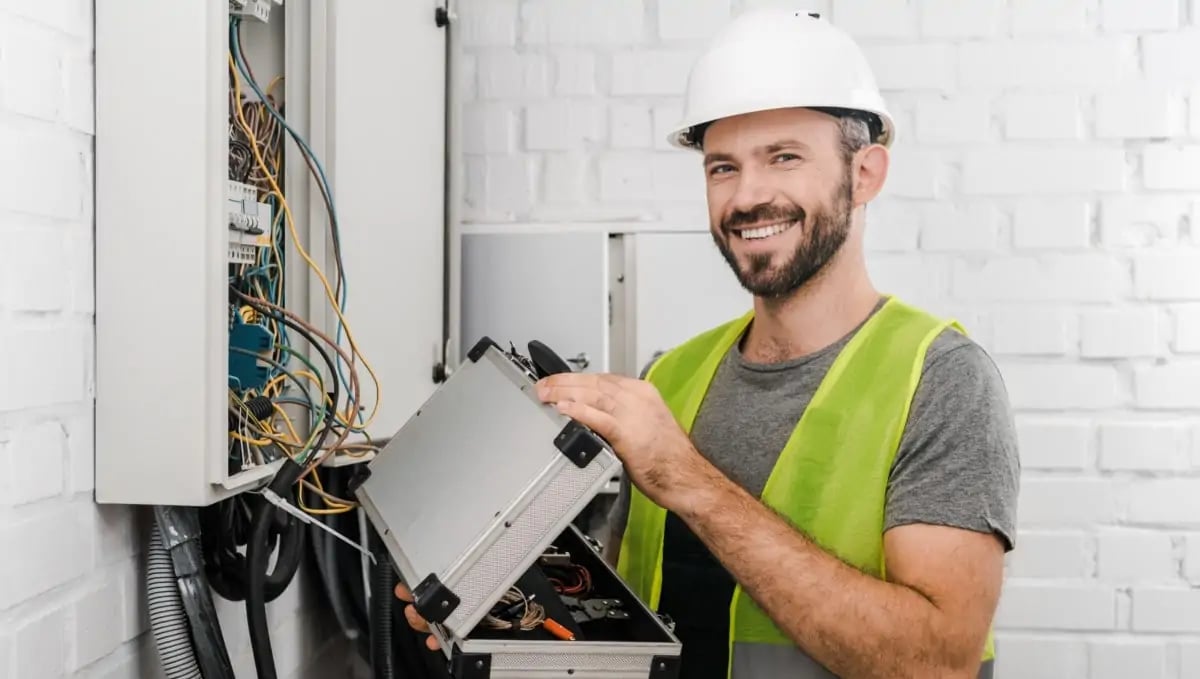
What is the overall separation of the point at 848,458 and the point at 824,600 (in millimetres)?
184

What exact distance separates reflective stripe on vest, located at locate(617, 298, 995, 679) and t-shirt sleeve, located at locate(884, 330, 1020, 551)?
0.02m

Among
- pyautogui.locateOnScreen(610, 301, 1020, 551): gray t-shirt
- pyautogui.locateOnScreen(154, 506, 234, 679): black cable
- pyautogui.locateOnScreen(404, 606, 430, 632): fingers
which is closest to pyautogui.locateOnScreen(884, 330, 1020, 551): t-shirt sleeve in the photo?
pyautogui.locateOnScreen(610, 301, 1020, 551): gray t-shirt

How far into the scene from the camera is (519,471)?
2.95ft

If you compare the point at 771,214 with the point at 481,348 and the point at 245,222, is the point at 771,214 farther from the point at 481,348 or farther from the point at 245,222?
the point at 245,222

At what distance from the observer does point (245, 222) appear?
3.80 feet

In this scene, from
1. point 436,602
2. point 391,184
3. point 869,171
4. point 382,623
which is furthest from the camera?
point 382,623

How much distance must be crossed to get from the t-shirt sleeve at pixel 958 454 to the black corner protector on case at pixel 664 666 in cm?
29

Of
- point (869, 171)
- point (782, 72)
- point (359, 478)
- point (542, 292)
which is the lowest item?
point (359, 478)

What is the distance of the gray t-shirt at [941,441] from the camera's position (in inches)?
41.1

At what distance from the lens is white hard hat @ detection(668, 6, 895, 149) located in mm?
1202

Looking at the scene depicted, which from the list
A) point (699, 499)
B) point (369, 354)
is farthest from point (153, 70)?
point (699, 499)

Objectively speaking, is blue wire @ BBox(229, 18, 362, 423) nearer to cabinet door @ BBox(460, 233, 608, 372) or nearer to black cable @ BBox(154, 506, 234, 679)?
black cable @ BBox(154, 506, 234, 679)

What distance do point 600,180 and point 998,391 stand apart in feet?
3.37

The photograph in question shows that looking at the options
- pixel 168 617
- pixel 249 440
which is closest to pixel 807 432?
pixel 249 440
